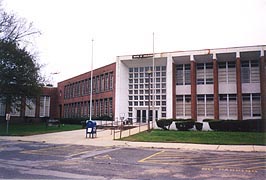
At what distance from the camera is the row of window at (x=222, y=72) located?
128ft

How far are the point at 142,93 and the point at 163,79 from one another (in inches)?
147

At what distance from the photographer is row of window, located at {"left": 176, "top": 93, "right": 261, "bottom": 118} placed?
125 ft

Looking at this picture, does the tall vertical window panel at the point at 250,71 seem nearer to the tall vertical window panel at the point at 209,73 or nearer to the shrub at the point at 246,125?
the tall vertical window panel at the point at 209,73

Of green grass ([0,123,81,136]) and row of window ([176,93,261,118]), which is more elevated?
row of window ([176,93,261,118])

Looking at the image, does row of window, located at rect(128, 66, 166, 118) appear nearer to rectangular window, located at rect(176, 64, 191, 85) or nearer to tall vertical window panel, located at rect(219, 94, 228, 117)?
rectangular window, located at rect(176, 64, 191, 85)

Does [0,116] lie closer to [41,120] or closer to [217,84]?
[41,120]

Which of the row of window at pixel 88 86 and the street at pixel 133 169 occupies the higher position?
the row of window at pixel 88 86

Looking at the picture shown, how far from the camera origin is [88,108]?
173 feet

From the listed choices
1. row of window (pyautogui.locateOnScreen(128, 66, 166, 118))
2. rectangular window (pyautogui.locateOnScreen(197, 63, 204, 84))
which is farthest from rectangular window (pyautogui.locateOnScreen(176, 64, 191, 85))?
row of window (pyautogui.locateOnScreen(128, 66, 166, 118))

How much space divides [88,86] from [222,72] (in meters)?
23.8

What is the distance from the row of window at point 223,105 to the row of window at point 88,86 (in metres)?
11.4

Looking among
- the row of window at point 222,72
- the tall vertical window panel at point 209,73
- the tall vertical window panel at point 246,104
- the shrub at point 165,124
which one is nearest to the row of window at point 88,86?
the row of window at point 222,72

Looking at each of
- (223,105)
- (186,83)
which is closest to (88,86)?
(186,83)

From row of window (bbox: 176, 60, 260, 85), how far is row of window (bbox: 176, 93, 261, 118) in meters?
2.00
